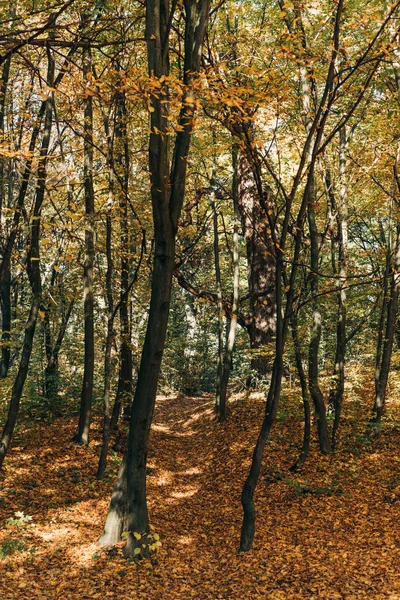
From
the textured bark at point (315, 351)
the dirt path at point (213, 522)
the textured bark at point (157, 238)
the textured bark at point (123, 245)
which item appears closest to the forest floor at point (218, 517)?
the dirt path at point (213, 522)

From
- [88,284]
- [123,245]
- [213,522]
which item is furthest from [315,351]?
[88,284]

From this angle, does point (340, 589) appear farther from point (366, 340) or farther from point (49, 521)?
point (366, 340)

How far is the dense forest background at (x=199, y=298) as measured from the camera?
19.3 feet

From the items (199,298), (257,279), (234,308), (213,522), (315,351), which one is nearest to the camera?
(213,522)

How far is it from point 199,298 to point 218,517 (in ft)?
14.6

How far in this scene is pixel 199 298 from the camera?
10.9 metres

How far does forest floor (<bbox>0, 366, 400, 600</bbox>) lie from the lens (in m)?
5.44

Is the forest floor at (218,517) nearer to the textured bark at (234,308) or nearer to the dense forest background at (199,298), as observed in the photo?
the dense forest background at (199,298)

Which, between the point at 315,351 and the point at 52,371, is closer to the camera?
the point at 315,351

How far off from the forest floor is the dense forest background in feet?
0.14

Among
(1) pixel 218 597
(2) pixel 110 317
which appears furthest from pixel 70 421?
(1) pixel 218 597

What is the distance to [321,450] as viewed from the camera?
10.2m

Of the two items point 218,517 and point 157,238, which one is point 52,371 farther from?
point 157,238

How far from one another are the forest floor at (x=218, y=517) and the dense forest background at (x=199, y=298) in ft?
0.14
